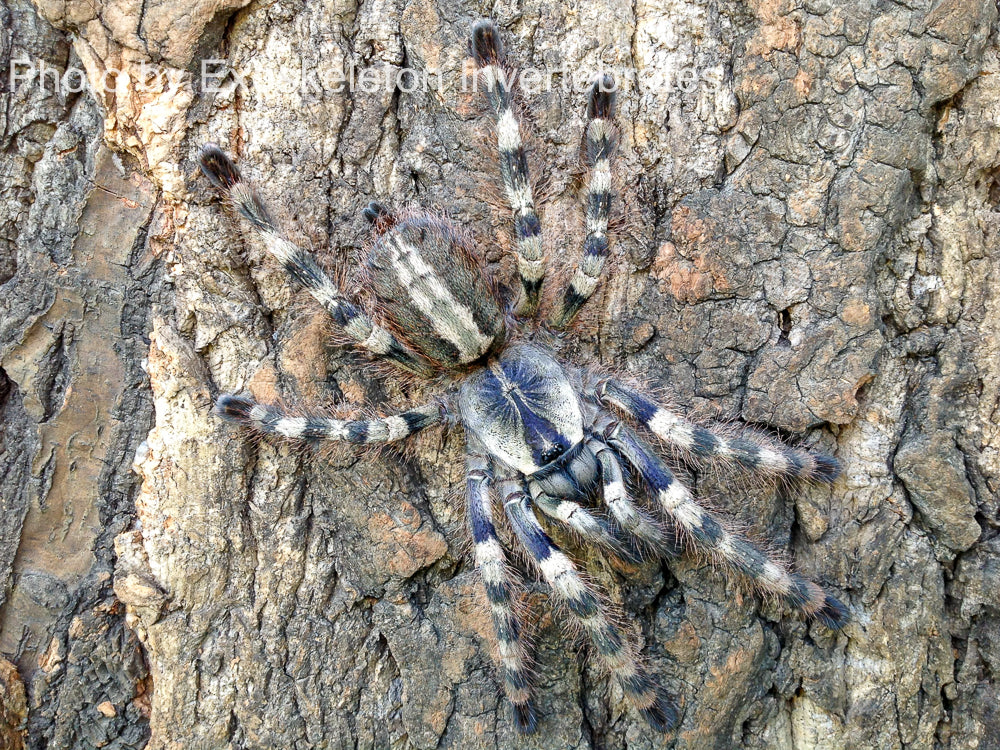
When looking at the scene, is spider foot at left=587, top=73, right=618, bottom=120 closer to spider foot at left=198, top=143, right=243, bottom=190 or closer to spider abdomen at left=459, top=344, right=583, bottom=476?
spider abdomen at left=459, top=344, right=583, bottom=476

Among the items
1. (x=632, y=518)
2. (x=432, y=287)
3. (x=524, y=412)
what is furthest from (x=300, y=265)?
(x=632, y=518)

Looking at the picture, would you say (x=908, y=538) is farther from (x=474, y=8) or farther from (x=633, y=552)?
(x=474, y=8)

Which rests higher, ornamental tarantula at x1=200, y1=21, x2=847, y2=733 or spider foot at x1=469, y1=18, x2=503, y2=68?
spider foot at x1=469, y1=18, x2=503, y2=68

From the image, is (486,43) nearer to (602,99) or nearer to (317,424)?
(602,99)

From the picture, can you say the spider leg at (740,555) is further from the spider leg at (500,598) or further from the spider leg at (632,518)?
the spider leg at (500,598)

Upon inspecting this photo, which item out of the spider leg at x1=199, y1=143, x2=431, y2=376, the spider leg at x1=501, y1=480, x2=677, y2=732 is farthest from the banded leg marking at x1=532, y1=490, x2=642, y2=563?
the spider leg at x1=199, y1=143, x2=431, y2=376

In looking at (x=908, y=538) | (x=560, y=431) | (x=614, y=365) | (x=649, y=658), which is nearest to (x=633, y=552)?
(x=649, y=658)
